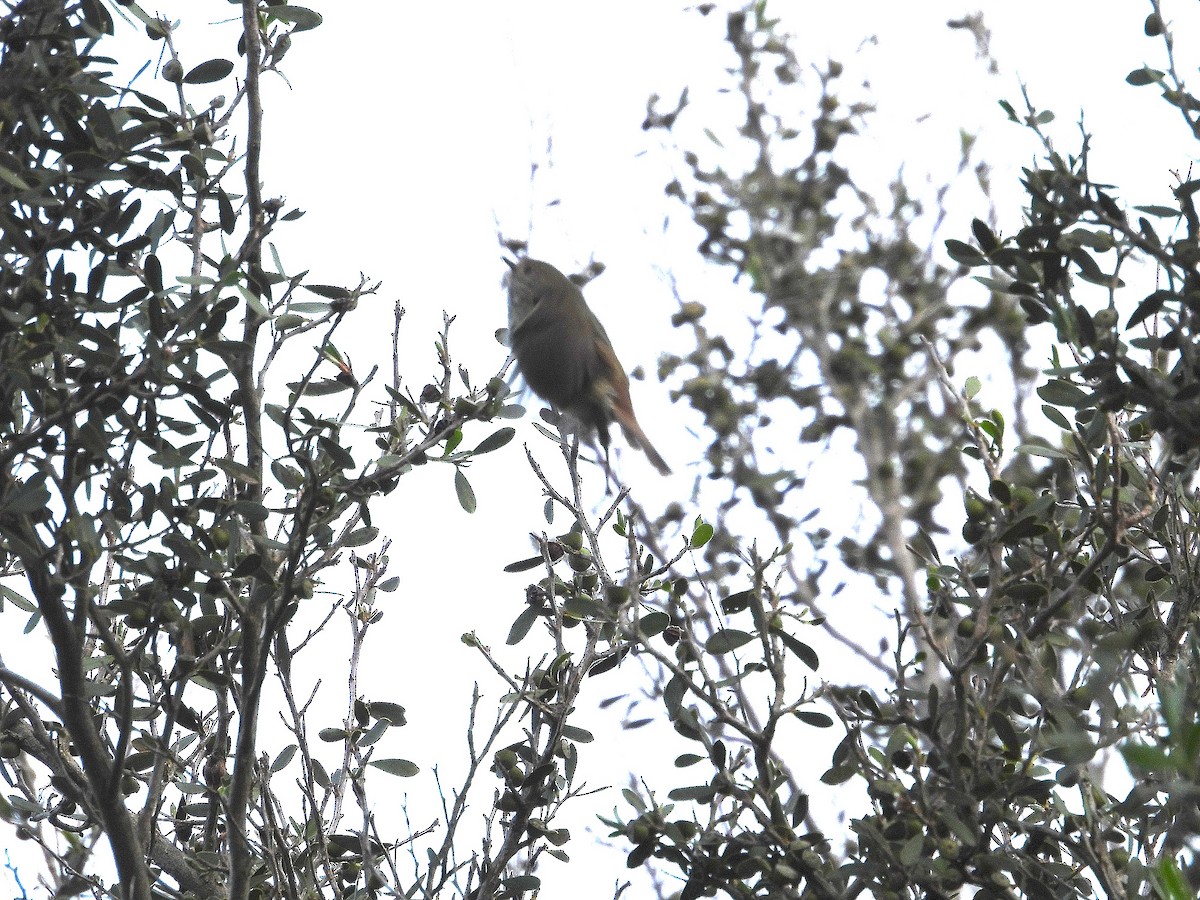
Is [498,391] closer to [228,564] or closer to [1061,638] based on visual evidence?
[228,564]

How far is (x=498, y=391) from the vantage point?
8.37ft

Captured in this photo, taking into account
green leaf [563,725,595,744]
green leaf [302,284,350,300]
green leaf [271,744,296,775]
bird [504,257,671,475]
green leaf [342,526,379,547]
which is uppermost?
bird [504,257,671,475]

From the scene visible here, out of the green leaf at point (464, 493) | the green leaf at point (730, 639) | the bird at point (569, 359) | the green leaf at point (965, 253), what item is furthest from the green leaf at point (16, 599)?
the green leaf at point (965, 253)

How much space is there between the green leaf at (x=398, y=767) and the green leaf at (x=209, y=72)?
1.54m

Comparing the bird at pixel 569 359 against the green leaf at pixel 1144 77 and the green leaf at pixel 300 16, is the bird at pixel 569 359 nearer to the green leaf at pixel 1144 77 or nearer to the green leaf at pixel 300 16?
the green leaf at pixel 300 16

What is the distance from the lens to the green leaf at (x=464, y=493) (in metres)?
2.71

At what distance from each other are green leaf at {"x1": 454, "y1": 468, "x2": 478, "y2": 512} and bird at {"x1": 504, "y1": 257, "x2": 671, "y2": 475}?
137 centimetres

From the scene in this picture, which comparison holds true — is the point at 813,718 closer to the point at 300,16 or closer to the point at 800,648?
the point at 800,648

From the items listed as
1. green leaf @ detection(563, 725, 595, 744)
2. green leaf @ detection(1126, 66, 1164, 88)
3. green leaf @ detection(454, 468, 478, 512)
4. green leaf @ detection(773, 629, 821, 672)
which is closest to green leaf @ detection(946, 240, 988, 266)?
green leaf @ detection(1126, 66, 1164, 88)

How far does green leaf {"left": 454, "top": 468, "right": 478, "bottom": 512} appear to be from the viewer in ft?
8.89

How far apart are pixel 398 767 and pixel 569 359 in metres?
1.76

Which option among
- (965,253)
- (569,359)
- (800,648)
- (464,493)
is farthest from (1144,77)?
(569,359)

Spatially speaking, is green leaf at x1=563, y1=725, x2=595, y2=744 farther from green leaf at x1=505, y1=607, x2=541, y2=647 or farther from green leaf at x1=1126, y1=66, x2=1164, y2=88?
green leaf at x1=1126, y1=66, x2=1164, y2=88

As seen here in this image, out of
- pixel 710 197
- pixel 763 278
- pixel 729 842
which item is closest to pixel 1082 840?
pixel 729 842
